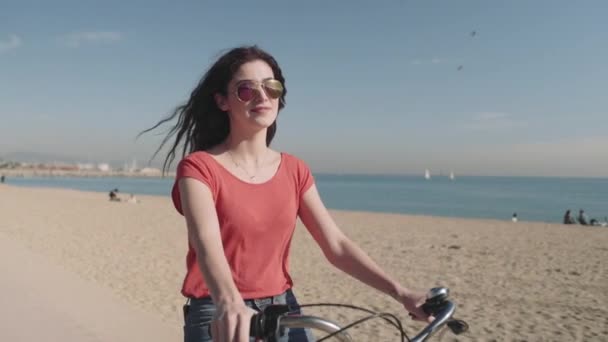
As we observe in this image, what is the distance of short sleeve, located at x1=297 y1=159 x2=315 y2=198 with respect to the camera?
71.2 inches

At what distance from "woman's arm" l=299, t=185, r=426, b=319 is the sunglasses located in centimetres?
39

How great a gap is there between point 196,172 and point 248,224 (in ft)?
0.74

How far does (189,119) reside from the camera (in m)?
1.89

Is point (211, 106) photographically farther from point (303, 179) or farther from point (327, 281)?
point (327, 281)

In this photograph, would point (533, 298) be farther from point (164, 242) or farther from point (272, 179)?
point (164, 242)

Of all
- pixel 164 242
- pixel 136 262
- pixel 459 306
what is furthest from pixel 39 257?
pixel 459 306

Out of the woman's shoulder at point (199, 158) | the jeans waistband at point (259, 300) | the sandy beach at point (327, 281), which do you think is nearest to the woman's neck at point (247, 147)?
the woman's shoulder at point (199, 158)

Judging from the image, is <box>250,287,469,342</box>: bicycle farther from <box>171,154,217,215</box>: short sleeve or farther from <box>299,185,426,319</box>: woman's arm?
<box>171,154,217,215</box>: short sleeve

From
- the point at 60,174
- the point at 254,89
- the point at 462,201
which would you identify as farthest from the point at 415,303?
the point at 60,174

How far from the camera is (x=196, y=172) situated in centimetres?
149

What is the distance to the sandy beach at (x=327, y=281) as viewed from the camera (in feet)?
A: 19.7

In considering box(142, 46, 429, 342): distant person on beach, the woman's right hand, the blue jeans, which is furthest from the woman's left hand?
the woman's right hand

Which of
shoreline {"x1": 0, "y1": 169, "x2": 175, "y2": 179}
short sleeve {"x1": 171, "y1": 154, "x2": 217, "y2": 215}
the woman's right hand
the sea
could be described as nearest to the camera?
the woman's right hand

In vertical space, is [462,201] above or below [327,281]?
below
